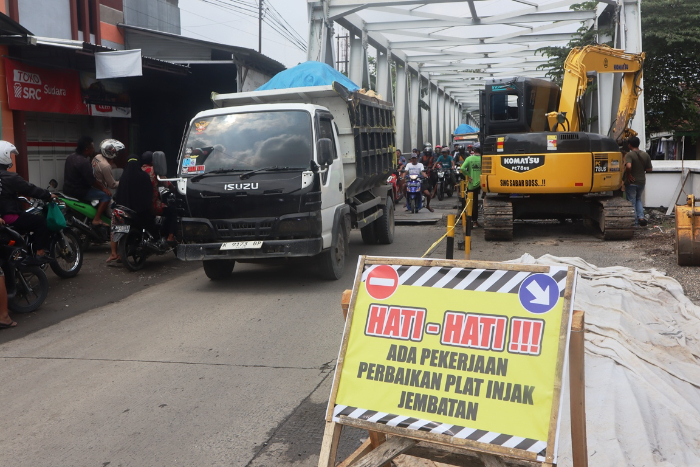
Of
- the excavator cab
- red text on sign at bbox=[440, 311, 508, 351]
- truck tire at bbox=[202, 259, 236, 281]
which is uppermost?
the excavator cab

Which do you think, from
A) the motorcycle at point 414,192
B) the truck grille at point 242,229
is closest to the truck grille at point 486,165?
the motorcycle at point 414,192

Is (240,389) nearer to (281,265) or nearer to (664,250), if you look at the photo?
(281,265)

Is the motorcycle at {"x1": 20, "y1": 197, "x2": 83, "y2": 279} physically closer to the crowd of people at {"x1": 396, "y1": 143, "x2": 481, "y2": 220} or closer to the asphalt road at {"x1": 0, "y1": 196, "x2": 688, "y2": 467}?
the asphalt road at {"x1": 0, "y1": 196, "x2": 688, "y2": 467}

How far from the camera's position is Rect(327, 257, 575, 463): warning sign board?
2861mm

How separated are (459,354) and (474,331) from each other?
123 millimetres

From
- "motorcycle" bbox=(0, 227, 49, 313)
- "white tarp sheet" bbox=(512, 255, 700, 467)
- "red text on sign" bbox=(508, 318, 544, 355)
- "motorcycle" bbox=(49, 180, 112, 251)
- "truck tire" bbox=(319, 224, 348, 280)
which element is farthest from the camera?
"motorcycle" bbox=(49, 180, 112, 251)

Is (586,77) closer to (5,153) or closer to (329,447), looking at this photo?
(5,153)

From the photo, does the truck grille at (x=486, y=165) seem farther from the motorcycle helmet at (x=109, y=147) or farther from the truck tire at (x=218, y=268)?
the motorcycle helmet at (x=109, y=147)

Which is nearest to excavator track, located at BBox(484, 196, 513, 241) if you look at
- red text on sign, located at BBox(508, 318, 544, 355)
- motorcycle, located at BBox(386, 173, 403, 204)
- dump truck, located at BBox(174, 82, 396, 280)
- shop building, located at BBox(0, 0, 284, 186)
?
dump truck, located at BBox(174, 82, 396, 280)

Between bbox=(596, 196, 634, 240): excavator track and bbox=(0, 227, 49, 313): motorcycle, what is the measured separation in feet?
30.2

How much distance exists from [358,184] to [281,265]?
1.72 meters

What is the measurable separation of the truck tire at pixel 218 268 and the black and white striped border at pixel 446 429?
6520mm

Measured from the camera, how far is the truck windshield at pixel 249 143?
29.3 feet

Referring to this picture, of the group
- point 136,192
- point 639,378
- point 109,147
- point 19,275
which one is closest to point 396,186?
point 109,147
